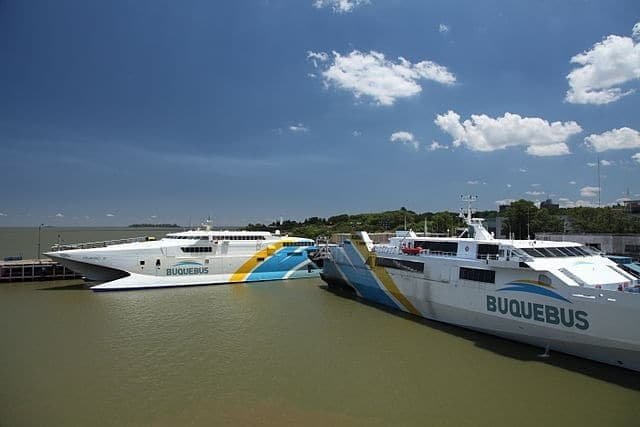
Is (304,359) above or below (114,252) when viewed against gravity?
below

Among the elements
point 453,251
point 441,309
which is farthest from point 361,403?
point 453,251

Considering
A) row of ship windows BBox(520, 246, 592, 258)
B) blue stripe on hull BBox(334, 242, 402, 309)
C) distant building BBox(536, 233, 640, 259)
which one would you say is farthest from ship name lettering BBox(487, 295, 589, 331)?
distant building BBox(536, 233, 640, 259)

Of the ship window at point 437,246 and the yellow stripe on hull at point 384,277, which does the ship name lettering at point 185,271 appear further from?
the ship window at point 437,246

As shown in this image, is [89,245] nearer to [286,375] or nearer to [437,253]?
[286,375]

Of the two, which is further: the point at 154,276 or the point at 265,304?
the point at 154,276

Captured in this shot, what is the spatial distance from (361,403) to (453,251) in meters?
8.81

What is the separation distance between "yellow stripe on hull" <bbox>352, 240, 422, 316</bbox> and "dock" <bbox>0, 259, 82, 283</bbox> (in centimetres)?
2047

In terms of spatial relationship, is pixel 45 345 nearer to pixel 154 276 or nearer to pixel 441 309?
pixel 154 276

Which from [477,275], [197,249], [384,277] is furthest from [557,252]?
[197,249]

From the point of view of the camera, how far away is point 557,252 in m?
13.8

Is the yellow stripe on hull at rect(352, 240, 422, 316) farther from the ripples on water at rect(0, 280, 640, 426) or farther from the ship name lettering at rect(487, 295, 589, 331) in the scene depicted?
the ship name lettering at rect(487, 295, 589, 331)

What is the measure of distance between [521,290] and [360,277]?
9.59 m

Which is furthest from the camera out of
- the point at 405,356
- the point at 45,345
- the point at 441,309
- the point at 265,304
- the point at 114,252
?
the point at 114,252

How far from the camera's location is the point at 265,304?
19.6 m
